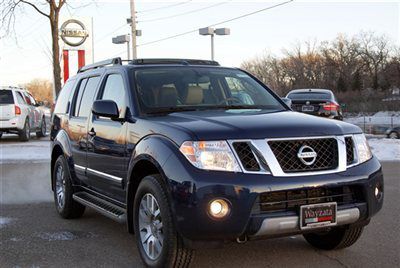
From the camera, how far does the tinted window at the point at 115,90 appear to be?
17.8 feet

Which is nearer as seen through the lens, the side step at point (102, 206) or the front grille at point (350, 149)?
the front grille at point (350, 149)

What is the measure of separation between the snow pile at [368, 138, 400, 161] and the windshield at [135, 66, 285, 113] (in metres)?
8.14

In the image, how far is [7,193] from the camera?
29.2ft

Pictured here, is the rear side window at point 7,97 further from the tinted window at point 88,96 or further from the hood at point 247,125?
the hood at point 247,125

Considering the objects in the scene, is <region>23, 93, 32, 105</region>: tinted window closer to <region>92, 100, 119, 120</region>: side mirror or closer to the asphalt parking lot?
the asphalt parking lot

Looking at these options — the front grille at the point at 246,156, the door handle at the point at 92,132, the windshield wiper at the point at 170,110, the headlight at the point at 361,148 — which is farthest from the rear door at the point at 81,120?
the headlight at the point at 361,148

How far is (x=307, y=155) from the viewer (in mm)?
4148

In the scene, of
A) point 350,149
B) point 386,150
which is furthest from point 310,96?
point 350,149

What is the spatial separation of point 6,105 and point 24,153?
4086 millimetres

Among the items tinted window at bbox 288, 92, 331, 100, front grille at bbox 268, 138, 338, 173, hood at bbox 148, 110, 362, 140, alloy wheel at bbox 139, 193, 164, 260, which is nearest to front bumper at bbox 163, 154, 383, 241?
front grille at bbox 268, 138, 338, 173

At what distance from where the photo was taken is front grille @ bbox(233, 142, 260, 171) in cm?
400

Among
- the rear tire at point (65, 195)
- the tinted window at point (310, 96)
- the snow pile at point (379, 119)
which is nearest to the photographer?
the rear tire at point (65, 195)

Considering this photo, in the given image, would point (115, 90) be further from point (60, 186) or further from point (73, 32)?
point (73, 32)

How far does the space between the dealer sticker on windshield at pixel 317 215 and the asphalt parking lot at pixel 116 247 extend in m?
0.80
